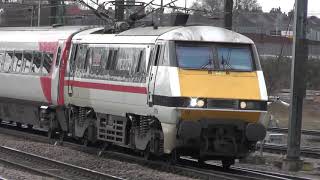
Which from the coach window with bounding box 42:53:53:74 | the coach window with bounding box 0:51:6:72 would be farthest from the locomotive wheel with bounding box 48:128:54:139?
the coach window with bounding box 0:51:6:72

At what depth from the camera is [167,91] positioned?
13.0 m

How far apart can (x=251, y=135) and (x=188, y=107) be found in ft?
4.59

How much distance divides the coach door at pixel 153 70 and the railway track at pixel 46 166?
1.97 metres

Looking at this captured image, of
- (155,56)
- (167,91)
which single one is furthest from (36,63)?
(167,91)

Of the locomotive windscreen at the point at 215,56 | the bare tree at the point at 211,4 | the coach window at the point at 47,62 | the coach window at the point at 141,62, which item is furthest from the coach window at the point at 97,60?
the bare tree at the point at 211,4

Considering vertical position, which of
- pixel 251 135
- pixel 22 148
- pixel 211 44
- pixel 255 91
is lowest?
pixel 22 148

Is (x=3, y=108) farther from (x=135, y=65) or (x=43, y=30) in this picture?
(x=135, y=65)

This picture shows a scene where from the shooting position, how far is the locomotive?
13.0 metres

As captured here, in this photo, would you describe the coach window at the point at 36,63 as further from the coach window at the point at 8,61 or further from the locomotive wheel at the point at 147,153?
the locomotive wheel at the point at 147,153

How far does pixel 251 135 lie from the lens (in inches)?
516

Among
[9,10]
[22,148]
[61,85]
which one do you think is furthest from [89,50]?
[9,10]

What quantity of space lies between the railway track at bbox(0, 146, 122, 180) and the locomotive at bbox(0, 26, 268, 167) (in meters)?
1.53

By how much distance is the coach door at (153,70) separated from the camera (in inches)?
535

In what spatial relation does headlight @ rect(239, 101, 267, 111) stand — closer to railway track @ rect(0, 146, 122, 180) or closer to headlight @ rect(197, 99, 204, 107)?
headlight @ rect(197, 99, 204, 107)
